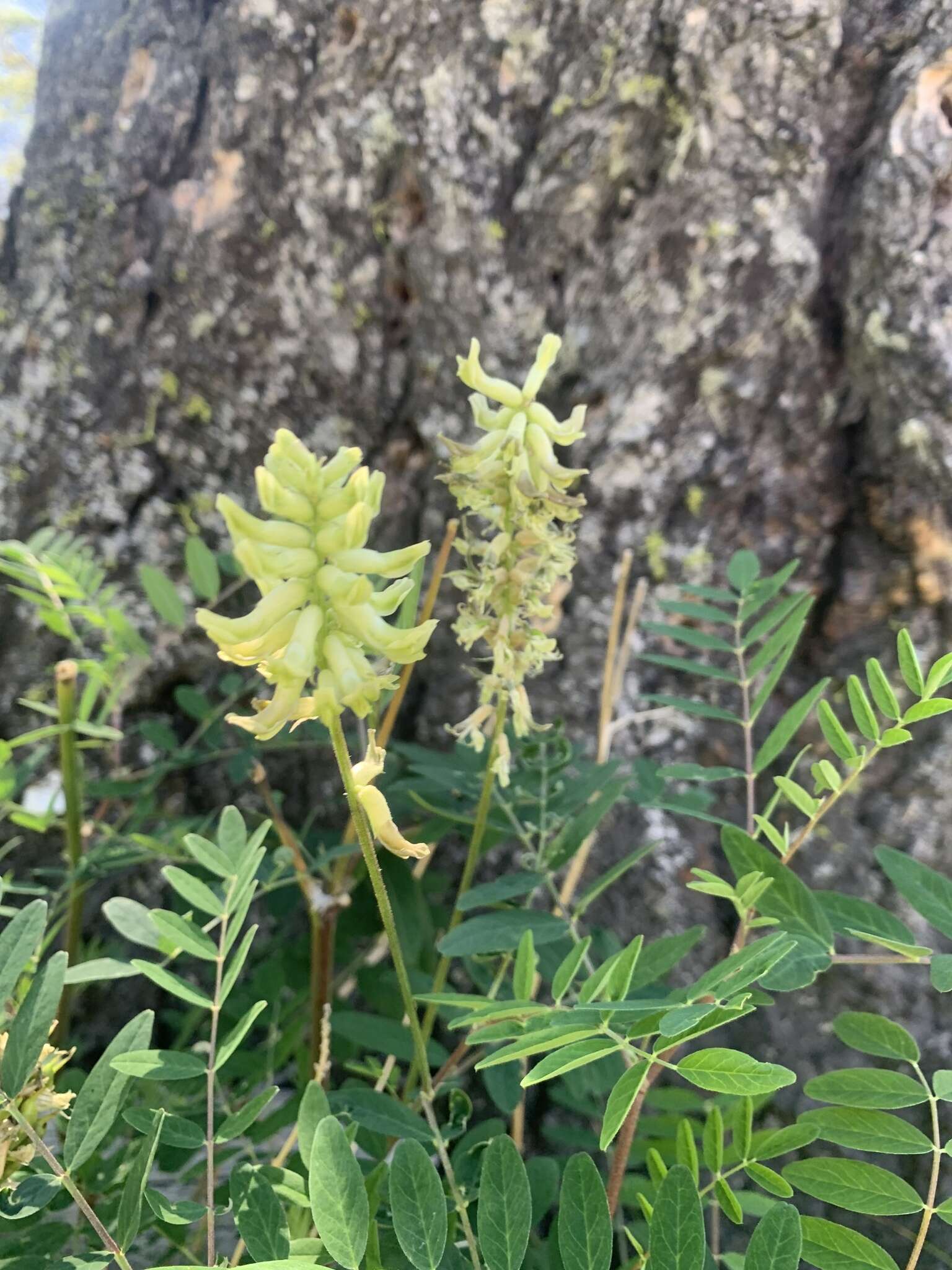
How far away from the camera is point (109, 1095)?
778 mm

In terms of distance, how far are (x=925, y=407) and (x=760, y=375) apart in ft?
0.90

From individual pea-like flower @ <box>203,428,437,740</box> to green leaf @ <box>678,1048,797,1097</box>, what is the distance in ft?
1.18

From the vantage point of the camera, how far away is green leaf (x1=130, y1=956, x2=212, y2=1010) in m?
0.82

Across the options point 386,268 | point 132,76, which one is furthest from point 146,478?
point 132,76

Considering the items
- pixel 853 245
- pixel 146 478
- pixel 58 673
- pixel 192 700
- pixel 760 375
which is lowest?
pixel 192 700

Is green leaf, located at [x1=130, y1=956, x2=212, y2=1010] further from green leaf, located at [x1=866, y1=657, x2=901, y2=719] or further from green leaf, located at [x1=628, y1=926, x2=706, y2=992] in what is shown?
green leaf, located at [x1=866, y1=657, x2=901, y2=719]

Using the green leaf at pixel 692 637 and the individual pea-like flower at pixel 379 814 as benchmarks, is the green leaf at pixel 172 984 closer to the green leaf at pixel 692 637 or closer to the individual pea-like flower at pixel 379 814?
the individual pea-like flower at pixel 379 814

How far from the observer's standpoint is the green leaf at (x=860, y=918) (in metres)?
0.88

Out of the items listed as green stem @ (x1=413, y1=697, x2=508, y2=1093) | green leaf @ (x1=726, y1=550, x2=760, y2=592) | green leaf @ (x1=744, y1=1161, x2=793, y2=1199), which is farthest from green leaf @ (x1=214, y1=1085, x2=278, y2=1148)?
green leaf @ (x1=726, y1=550, x2=760, y2=592)

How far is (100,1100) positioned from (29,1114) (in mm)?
72

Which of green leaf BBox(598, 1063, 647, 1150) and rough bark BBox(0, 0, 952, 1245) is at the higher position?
rough bark BBox(0, 0, 952, 1245)

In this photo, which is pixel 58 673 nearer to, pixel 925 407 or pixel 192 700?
pixel 192 700

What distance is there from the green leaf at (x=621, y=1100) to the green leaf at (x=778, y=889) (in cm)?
24

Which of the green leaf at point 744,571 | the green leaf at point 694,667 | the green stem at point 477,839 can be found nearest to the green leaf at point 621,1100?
the green stem at point 477,839
